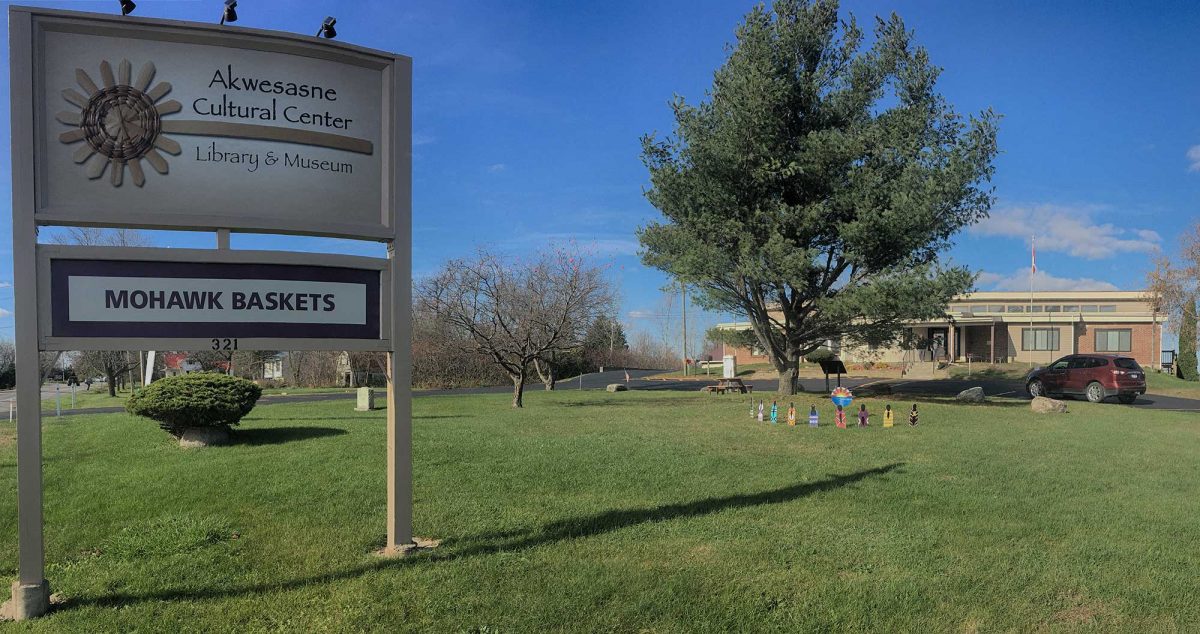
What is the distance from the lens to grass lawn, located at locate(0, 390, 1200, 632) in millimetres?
4152

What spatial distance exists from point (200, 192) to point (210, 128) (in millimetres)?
427

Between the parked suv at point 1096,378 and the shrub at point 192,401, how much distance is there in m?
23.8

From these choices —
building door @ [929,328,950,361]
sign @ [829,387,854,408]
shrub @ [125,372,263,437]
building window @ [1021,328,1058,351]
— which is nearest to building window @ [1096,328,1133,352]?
building window @ [1021,328,1058,351]

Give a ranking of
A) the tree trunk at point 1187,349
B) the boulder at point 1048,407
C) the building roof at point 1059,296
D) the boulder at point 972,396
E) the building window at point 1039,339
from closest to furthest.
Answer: the boulder at point 1048,407, the boulder at point 972,396, the tree trunk at point 1187,349, the building window at point 1039,339, the building roof at point 1059,296

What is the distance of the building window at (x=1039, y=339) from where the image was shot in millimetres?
46969

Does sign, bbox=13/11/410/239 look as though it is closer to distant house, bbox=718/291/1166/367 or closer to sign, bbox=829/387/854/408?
sign, bbox=829/387/854/408

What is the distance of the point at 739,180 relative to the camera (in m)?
19.7

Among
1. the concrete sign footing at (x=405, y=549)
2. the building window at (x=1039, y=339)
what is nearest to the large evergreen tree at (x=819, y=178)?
the concrete sign footing at (x=405, y=549)

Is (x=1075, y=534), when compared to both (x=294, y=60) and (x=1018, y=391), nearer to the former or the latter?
(x=294, y=60)

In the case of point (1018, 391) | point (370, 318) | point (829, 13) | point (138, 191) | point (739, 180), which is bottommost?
point (1018, 391)

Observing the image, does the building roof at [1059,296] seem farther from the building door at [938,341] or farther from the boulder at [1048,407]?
the boulder at [1048,407]

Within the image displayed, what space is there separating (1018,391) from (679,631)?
28.7 m

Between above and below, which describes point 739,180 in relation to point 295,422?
above

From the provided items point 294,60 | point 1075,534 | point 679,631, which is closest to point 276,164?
point 294,60
